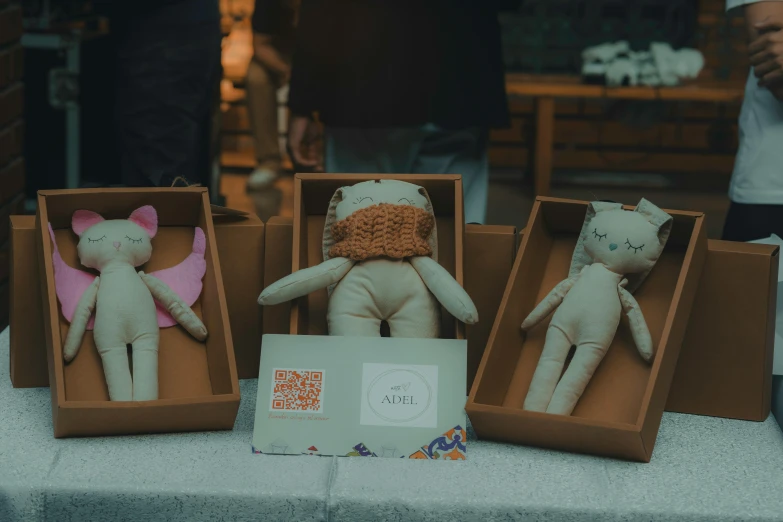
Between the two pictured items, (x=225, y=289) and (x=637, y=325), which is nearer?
(x=637, y=325)

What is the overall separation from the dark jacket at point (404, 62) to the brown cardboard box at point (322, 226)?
0.57 m

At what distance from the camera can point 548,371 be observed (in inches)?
40.8

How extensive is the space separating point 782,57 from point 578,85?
0.86m

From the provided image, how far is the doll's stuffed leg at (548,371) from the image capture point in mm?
1029

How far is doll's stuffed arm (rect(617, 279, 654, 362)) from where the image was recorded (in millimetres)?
1029

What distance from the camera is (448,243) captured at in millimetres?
1168

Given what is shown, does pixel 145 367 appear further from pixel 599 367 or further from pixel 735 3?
pixel 735 3

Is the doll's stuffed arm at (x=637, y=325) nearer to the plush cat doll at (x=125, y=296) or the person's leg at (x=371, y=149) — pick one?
the plush cat doll at (x=125, y=296)

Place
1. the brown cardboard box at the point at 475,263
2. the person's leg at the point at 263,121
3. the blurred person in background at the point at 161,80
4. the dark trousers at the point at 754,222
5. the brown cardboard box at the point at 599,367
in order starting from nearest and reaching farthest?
1. the brown cardboard box at the point at 599,367
2. the brown cardboard box at the point at 475,263
3. the dark trousers at the point at 754,222
4. the blurred person in background at the point at 161,80
5. the person's leg at the point at 263,121

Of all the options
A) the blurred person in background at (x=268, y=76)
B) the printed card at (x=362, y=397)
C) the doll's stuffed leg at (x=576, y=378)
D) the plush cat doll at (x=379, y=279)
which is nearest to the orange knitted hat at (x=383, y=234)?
the plush cat doll at (x=379, y=279)

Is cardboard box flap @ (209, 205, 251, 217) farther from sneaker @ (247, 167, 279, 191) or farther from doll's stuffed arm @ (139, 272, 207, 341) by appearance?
sneaker @ (247, 167, 279, 191)

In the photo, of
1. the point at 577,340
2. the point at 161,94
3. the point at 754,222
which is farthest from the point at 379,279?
the point at 161,94

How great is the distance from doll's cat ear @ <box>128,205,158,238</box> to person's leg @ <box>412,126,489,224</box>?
0.72 meters

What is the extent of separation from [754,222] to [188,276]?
882 mm
